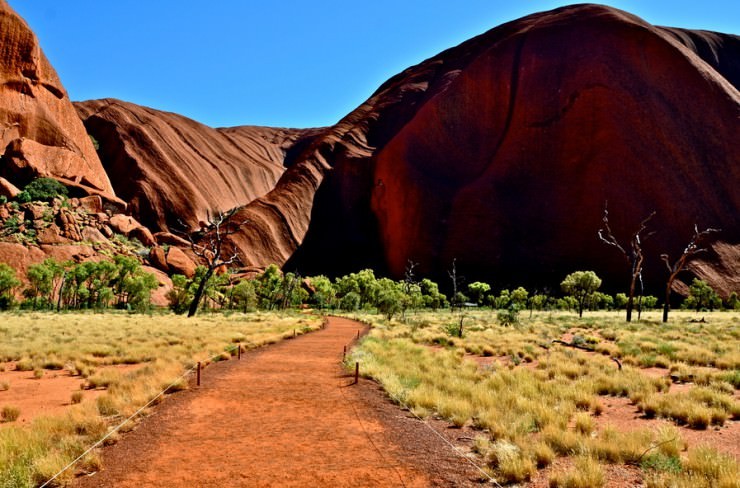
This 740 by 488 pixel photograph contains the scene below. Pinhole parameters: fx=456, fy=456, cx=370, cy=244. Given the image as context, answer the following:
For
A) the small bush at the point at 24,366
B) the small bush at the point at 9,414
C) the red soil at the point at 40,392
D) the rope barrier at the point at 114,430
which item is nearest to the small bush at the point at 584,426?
the rope barrier at the point at 114,430

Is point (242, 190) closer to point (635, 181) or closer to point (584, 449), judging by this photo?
point (635, 181)

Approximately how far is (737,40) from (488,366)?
150203 mm

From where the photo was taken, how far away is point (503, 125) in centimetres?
9512

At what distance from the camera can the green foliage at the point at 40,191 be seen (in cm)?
6700

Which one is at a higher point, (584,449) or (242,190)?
(242,190)

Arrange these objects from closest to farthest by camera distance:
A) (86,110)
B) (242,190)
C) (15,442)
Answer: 1. (15,442)
2. (86,110)
3. (242,190)

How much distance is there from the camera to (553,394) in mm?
11398

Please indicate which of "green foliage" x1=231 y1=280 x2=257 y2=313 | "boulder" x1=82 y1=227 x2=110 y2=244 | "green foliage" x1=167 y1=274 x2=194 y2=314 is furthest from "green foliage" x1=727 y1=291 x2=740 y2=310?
"boulder" x1=82 y1=227 x2=110 y2=244

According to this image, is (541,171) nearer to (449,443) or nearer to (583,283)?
(583,283)

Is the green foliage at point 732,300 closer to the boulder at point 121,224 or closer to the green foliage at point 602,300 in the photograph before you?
the green foliage at point 602,300

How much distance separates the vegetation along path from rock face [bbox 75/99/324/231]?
93.0m

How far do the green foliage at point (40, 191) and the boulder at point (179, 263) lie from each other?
60.5 ft

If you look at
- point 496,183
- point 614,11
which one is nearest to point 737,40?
point 614,11

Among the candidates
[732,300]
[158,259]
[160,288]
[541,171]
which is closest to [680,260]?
[732,300]
